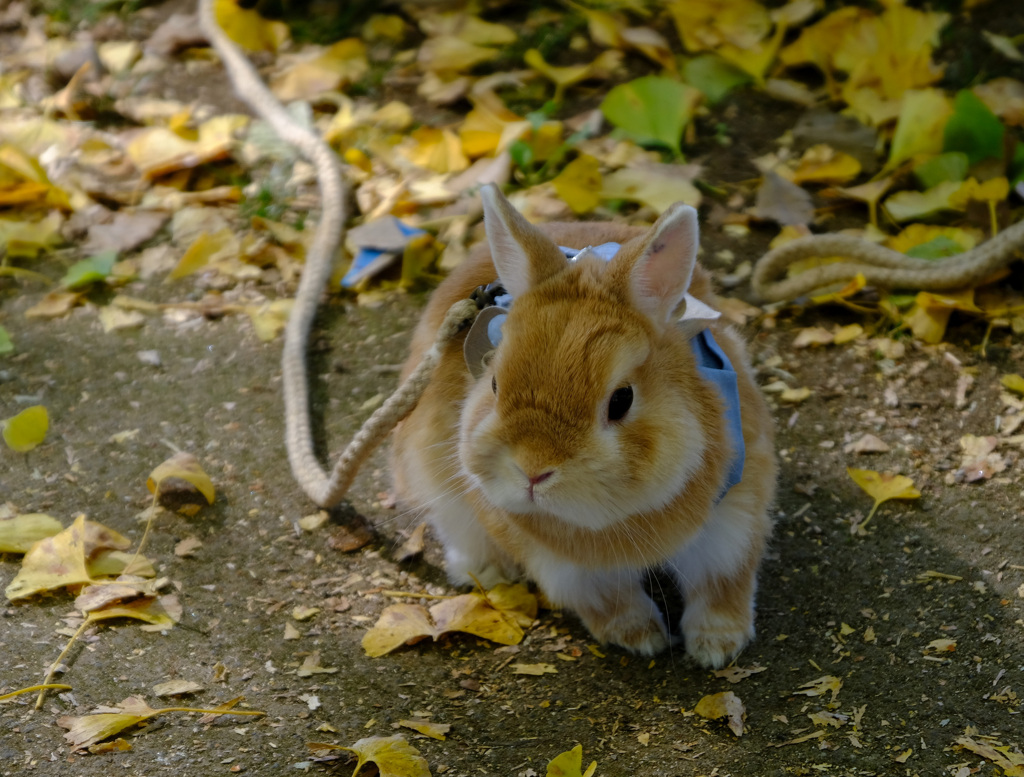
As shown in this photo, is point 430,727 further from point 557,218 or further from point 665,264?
point 557,218

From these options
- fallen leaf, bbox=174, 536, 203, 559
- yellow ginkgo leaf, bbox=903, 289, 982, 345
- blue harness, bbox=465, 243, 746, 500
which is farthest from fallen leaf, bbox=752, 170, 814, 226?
fallen leaf, bbox=174, 536, 203, 559

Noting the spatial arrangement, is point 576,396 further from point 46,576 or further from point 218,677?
point 46,576

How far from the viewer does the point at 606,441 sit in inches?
82.6

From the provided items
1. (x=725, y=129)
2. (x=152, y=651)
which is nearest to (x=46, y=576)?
(x=152, y=651)

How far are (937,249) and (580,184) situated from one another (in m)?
1.28

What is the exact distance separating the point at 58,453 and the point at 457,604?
54.2 inches

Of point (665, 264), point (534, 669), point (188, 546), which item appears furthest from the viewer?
point (188, 546)

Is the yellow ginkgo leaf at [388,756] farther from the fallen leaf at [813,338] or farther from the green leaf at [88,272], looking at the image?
the green leaf at [88,272]

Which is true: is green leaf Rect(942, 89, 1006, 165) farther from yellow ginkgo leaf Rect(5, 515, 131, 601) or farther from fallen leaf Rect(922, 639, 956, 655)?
yellow ginkgo leaf Rect(5, 515, 131, 601)

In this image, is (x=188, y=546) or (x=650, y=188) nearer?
(x=188, y=546)


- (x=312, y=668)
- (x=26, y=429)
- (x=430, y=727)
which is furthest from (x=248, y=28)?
(x=430, y=727)

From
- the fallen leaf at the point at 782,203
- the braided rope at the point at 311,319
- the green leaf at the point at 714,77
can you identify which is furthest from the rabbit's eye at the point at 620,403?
the green leaf at the point at 714,77

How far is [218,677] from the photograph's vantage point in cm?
246

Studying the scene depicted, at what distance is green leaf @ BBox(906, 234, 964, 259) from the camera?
3508 mm
